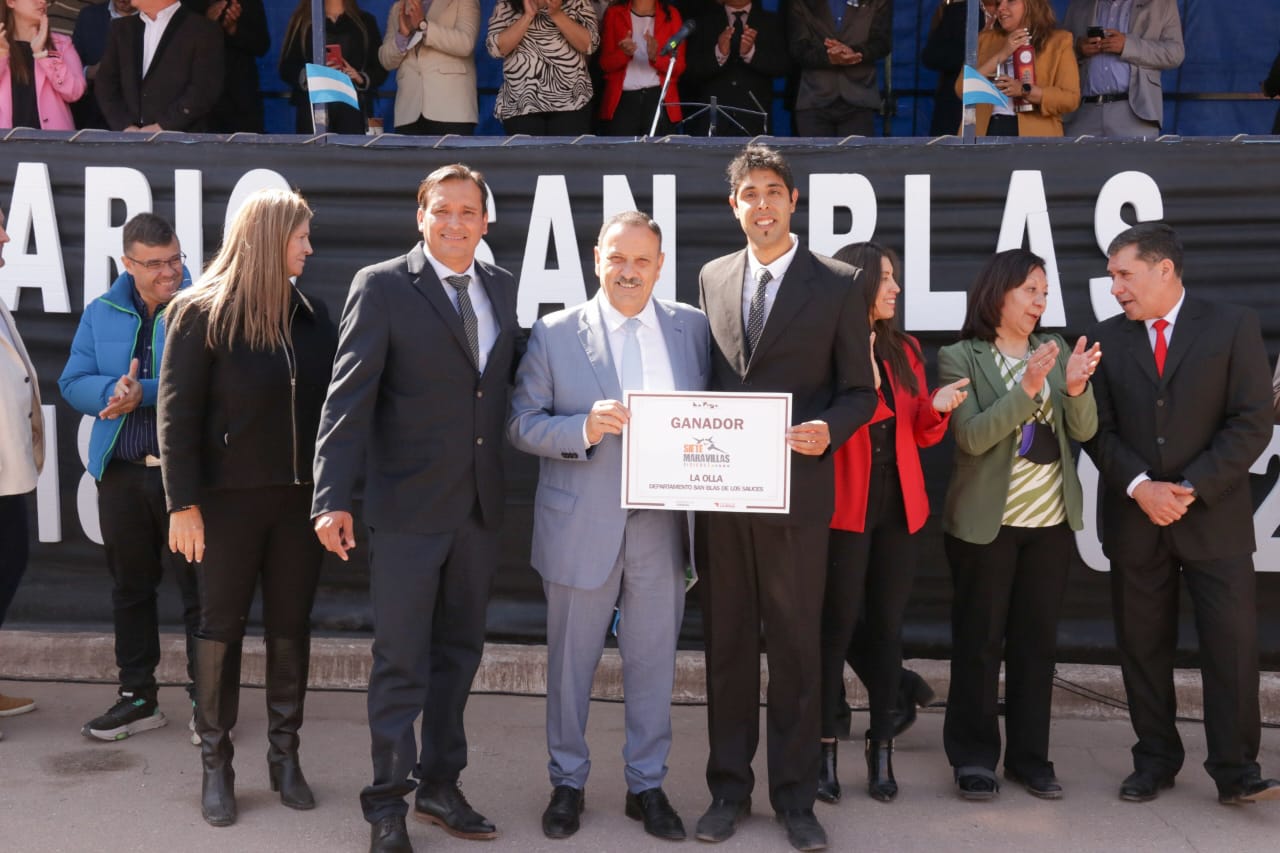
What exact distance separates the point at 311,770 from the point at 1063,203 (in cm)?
369

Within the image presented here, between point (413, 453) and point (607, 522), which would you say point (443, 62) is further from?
point (607, 522)

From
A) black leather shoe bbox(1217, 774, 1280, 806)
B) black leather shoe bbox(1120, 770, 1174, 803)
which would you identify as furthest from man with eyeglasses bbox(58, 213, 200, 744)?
black leather shoe bbox(1217, 774, 1280, 806)

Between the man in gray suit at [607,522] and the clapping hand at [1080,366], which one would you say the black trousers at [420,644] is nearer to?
the man in gray suit at [607,522]

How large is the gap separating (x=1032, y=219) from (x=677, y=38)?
221cm

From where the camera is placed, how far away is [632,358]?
4.07 metres

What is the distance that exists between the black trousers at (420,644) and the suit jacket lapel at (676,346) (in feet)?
2.48

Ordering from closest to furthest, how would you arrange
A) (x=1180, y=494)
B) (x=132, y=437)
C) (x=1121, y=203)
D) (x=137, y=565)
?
(x=1180, y=494)
(x=132, y=437)
(x=137, y=565)
(x=1121, y=203)

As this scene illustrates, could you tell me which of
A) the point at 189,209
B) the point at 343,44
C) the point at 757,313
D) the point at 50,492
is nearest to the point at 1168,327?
the point at 757,313

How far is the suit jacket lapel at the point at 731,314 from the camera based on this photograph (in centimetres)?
402

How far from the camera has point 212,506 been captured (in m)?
4.06

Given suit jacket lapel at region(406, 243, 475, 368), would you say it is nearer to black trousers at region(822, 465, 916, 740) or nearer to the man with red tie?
black trousers at region(822, 465, 916, 740)

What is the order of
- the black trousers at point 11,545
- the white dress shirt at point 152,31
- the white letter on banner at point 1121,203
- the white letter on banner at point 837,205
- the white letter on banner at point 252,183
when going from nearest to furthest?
1. the black trousers at point 11,545
2. the white letter on banner at point 1121,203
3. the white letter on banner at point 837,205
4. the white letter on banner at point 252,183
5. the white dress shirt at point 152,31

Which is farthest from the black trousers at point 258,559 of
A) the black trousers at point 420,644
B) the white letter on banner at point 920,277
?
the white letter on banner at point 920,277

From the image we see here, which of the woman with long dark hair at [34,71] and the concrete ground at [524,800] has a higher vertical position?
the woman with long dark hair at [34,71]
